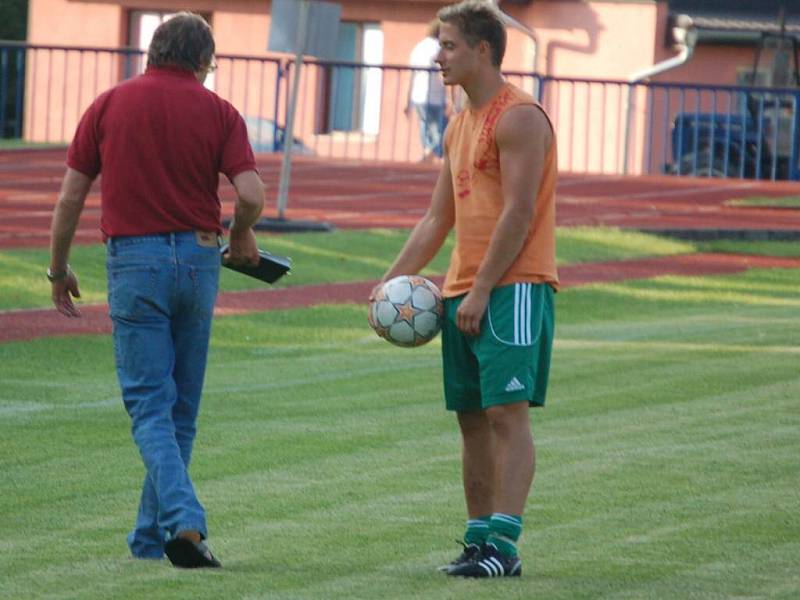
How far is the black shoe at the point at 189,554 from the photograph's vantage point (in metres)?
6.81

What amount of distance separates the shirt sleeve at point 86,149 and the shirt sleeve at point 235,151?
0.45 metres

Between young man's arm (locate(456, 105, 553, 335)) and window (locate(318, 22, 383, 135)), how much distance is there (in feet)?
89.2

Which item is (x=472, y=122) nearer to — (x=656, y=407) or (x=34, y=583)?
(x=34, y=583)

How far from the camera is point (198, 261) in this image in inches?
276

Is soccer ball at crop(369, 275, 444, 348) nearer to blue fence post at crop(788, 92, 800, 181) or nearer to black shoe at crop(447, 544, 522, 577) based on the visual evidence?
black shoe at crop(447, 544, 522, 577)

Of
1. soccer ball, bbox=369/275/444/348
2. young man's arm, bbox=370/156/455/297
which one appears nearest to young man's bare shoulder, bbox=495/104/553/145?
young man's arm, bbox=370/156/455/297

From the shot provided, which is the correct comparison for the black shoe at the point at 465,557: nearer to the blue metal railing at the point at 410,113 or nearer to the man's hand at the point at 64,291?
the man's hand at the point at 64,291

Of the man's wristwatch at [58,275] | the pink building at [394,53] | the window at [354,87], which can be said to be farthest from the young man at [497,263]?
the pink building at [394,53]

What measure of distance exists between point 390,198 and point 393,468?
48.8 feet

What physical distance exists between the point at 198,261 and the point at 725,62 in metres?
33.2

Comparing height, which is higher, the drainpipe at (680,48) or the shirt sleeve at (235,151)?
the drainpipe at (680,48)

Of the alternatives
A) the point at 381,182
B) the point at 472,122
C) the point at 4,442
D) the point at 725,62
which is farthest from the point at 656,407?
the point at 725,62

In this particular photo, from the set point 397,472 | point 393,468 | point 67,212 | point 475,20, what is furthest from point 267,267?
point 393,468

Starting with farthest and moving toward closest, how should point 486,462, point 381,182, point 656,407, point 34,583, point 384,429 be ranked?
point 381,182
point 656,407
point 384,429
point 486,462
point 34,583
